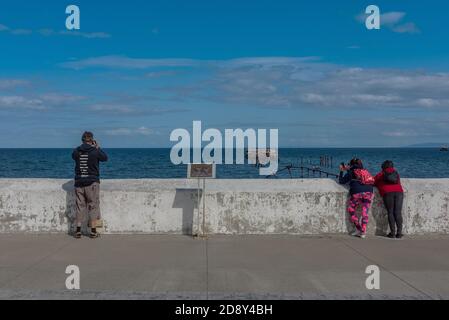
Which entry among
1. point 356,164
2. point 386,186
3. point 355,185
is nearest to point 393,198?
point 386,186

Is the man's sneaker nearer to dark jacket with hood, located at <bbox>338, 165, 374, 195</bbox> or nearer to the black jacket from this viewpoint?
dark jacket with hood, located at <bbox>338, 165, 374, 195</bbox>

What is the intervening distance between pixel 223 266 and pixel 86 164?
336 centimetres

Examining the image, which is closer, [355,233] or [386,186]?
[386,186]

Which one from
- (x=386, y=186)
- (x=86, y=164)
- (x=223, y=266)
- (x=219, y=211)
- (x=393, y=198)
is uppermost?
(x=86, y=164)

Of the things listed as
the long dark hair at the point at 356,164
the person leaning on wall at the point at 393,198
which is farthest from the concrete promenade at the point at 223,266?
the long dark hair at the point at 356,164

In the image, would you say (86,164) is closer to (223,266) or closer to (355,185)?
(223,266)

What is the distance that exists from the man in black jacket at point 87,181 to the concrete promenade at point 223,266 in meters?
0.43

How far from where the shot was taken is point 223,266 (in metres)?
7.20

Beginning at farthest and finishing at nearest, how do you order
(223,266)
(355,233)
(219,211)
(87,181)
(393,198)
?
(355,233) → (219,211) → (393,198) → (87,181) → (223,266)

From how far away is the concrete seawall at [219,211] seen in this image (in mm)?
9500

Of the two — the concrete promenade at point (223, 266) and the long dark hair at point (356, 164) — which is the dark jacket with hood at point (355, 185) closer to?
the long dark hair at point (356, 164)

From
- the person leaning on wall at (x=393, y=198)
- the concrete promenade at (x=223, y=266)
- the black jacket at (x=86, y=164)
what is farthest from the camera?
the person leaning on wall at (x=393, y=198)
